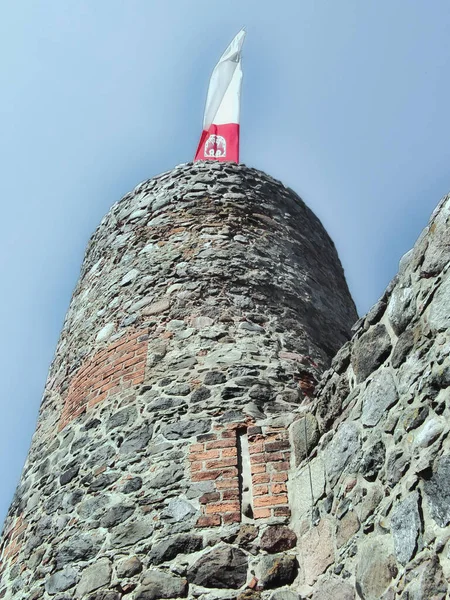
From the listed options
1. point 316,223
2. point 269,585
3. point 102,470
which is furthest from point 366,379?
point 316,223

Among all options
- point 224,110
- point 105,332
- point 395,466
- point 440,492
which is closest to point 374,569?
point 395,466

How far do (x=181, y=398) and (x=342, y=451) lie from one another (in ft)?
3.95

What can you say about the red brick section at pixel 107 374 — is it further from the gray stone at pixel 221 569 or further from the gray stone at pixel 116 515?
the gray stone at pixel 221 569

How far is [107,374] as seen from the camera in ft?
15.7

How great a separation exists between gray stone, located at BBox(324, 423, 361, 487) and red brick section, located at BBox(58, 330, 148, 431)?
4.81 feet

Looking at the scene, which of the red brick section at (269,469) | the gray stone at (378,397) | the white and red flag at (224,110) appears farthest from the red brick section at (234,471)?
the white and red flag at (224,110)

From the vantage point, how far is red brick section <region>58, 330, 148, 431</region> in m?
4.62

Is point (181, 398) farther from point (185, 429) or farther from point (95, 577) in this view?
point (95, 577)

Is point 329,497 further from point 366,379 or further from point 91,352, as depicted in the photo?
point 91,352

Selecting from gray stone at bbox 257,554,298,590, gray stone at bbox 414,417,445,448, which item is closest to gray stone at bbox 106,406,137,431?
gray stone at bbox 257,554,298,590

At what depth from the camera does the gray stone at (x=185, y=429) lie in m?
4.04

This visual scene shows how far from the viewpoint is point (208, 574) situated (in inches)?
134

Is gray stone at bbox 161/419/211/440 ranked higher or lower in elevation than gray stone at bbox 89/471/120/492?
higher

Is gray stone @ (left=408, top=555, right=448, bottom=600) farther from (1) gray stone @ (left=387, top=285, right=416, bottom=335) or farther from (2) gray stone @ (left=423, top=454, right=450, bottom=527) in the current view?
(1) gray stone @ (left=387, top=285, right=416, bottom=335)
